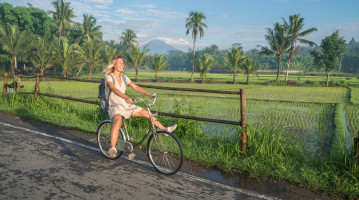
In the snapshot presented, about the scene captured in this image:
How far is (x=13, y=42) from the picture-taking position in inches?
1309

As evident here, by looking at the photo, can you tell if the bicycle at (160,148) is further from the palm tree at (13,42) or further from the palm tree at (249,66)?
the palm tree at (13,42)

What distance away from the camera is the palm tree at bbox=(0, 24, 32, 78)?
108 ft

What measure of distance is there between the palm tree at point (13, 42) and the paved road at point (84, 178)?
34.5 m

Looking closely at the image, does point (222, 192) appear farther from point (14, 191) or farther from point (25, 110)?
point (25, 110)

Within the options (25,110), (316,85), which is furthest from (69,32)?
(25,110)

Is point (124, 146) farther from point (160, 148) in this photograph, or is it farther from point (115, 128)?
point (160, 148)

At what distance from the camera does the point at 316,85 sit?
111 ft

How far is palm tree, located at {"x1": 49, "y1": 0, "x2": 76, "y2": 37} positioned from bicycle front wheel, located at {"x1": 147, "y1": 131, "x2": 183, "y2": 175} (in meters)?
49.8

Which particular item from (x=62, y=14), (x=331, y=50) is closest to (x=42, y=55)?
(x=62, y=14)

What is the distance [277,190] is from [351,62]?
274ft

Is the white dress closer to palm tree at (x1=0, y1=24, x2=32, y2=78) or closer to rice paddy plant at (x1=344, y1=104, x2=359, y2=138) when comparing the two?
rice paddy plant at (x1=344, y1=104, x2=359, y2=138)

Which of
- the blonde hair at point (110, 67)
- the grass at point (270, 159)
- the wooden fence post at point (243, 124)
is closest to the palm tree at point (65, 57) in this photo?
the grass at point (270, 159)

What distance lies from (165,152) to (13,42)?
122ft

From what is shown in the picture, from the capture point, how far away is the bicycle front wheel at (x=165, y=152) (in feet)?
11.6
